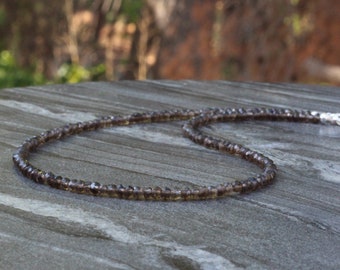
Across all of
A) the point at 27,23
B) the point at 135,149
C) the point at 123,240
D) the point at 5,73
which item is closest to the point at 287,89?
the point at 135,149

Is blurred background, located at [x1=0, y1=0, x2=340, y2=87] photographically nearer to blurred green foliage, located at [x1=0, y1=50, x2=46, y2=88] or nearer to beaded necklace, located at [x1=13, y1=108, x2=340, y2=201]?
blurred green foliage, located at [x1=0, y1=50, x2=46, y2=88]

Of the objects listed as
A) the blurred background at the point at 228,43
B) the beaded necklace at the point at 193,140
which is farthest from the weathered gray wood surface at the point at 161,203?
the blurred background at the point at 228,43

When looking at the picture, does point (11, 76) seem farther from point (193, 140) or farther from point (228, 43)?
point (193, 140)

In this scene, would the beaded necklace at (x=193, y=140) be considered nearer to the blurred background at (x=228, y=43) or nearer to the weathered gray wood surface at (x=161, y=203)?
the weathered gray wood surface at (x=161, y=203)

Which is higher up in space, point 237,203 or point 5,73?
point 237,203

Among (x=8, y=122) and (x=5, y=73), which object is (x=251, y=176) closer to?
(x=8, y=122)
